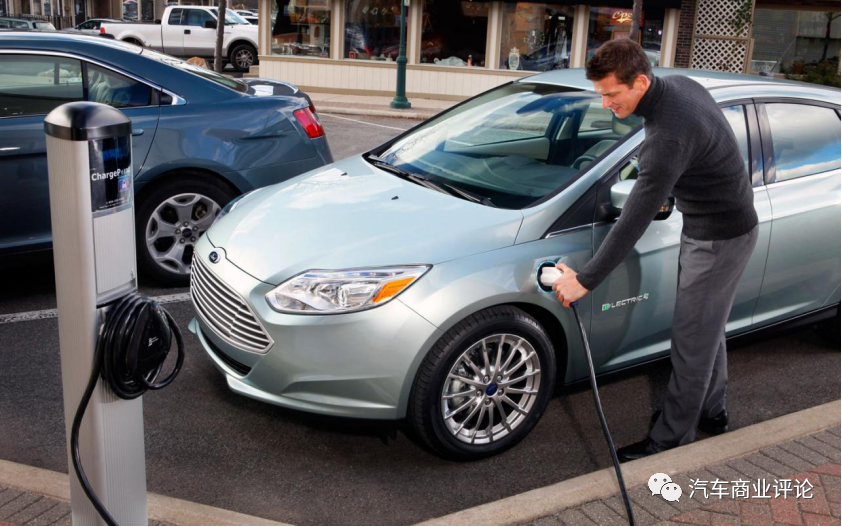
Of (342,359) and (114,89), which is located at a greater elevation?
(114,89)

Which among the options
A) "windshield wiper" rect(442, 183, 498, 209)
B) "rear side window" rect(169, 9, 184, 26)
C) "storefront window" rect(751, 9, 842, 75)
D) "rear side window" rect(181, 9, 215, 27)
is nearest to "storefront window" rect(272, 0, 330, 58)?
"rear side window" rect(181, 9, 215, 27)

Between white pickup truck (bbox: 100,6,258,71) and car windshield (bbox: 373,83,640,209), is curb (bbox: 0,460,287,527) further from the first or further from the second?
white pickup truck (bbox: 100,6,258,71)

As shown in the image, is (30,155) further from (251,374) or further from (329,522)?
(329,522)

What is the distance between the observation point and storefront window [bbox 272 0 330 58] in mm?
19812

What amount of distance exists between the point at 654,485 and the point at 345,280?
55.3 inches

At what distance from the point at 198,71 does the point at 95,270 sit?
3686 mm

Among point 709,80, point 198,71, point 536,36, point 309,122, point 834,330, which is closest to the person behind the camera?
point 709,80

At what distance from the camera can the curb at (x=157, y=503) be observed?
2990 millimetres

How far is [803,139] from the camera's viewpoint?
445 cm

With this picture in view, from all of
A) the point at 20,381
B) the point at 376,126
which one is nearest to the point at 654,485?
the point at 20,381

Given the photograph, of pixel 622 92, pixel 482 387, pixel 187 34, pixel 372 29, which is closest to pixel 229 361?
pixel 482 387

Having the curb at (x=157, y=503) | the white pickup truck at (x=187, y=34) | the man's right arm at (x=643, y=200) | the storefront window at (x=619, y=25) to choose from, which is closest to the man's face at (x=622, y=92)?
the man's right arm at (x=643, y=200)

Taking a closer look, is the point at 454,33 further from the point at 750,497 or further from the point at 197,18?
the point at 750,497

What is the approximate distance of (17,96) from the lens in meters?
5.23
